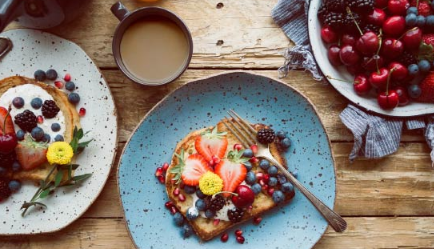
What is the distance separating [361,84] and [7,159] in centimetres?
115

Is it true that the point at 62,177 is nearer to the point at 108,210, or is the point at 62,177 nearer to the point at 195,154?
the point at 108,210

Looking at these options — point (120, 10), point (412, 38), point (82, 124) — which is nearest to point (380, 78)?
point (412, 38)

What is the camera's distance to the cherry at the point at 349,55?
179cm

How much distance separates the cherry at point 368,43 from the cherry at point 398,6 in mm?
108

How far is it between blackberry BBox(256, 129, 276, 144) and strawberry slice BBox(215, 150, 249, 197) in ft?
0.28

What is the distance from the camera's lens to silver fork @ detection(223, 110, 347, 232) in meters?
1.81

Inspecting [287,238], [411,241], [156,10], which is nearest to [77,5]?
[156,10]

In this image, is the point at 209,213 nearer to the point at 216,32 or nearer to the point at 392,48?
the point at 216,32

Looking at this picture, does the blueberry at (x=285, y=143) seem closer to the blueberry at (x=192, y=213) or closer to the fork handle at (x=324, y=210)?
the fork handle at (x=324, y=210)

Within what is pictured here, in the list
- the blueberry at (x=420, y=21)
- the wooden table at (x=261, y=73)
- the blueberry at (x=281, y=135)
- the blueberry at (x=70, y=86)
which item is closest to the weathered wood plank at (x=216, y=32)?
the wooden table at (x=261, y=73)

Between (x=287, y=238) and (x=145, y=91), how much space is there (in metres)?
0.68

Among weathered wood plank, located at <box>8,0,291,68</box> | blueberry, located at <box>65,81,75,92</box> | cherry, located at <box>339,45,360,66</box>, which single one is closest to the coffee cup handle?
weathered wood plank, located at <box>8,0,291,68</box>

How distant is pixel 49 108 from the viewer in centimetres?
181

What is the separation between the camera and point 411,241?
6.39 feet
